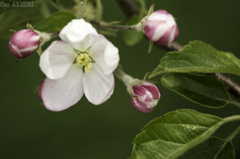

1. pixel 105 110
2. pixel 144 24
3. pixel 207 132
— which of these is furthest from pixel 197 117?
pixel 105 110

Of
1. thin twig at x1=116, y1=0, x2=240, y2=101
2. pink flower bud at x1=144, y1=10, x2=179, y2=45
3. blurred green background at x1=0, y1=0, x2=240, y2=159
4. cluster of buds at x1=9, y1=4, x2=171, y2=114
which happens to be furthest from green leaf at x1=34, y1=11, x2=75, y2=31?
blurred green background at x1=0, y1=0, x2=240, y2=159

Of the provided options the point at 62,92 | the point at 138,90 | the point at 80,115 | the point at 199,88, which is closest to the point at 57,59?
the point at 62,92

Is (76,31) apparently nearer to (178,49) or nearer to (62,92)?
(62,92)

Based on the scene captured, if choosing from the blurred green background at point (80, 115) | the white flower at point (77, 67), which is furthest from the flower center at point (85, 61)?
the blurred green background at point (80, 115)

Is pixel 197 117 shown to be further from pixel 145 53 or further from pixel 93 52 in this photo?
pixel 145 53

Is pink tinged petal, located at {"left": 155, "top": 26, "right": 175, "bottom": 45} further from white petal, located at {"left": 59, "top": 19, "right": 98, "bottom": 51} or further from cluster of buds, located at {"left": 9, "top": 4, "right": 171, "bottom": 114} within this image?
white petal, located at {"left": 59, "top": 19, "right": 98, "bottom": 51}

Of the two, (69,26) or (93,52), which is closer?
(69,26)
